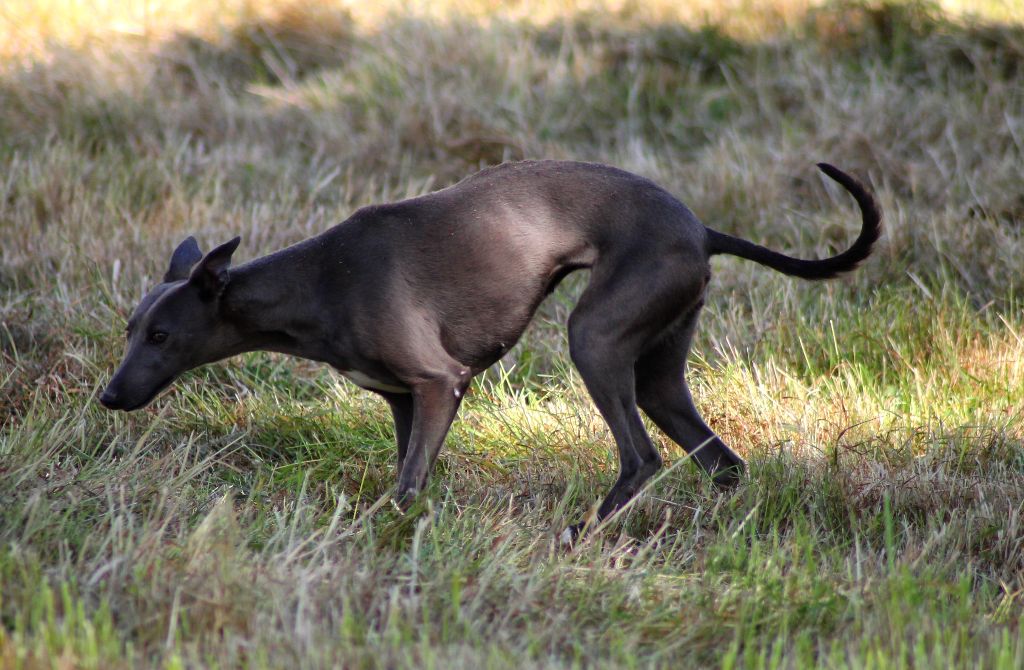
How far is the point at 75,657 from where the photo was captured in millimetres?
2859

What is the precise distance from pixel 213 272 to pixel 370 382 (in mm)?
708

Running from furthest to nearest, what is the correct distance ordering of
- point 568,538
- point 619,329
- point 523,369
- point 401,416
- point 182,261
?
point 523,369
point 182,261
point 401,416
point 619,329
point 568,538

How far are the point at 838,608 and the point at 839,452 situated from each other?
1392 mm

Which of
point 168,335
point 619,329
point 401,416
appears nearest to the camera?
point 619,329

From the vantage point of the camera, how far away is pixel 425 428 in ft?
14.2

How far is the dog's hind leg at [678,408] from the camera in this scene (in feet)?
15.4

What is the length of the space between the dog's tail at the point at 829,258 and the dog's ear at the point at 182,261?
2109 mm

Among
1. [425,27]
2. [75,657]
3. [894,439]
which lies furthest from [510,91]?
[75,657]

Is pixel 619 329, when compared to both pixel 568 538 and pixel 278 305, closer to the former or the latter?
pixel 568 538

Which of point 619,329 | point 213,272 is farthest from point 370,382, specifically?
point 619,329

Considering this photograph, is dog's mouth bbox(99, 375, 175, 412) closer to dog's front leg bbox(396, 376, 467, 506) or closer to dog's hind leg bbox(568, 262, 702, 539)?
dog's front leg bbox(396, 376, 467, 506)

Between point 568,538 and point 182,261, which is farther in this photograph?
point 182,261

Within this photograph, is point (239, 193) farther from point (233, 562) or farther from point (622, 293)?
point (233, 562)

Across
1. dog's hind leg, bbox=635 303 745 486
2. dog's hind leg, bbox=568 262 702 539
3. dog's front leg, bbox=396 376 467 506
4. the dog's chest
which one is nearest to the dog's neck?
the dog's chest
